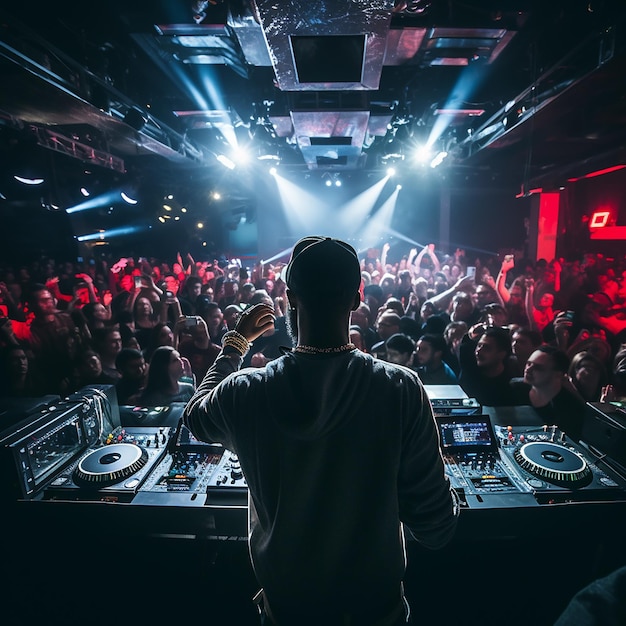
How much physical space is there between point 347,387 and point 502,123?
179 inches

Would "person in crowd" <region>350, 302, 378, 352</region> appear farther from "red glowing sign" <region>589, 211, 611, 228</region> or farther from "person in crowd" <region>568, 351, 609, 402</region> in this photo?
"red glowing sign" <region>589, 211, 611, 228</region>

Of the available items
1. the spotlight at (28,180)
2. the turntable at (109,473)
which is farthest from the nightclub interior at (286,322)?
the spotlight at (28,180)

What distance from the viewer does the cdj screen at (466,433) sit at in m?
2.34

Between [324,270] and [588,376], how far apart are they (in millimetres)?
3563

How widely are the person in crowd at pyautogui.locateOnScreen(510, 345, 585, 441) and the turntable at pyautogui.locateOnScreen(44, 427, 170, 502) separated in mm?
3109

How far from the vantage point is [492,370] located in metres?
3.59

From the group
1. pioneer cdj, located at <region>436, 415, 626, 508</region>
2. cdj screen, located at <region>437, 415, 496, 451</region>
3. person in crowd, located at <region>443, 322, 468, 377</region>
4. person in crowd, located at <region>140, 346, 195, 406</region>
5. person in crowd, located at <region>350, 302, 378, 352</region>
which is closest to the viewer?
pioneer cdj, located at <region>436, 415, 626, 508</region>

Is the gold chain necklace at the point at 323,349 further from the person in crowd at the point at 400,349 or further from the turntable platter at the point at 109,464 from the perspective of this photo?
the person in crowd at the point at 400,349

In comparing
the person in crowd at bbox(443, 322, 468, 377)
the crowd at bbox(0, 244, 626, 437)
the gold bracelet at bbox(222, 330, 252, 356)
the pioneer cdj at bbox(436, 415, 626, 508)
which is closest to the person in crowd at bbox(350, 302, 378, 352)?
the crowd at bbox(0, 244, 626, 437)

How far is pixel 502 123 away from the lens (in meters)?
4.15

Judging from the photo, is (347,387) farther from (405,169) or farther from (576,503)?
(405,169)

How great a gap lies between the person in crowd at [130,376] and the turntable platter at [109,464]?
1166mm

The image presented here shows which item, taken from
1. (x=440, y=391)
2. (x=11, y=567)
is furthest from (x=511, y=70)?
(x=11, y=567)

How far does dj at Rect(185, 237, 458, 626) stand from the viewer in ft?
2.92
